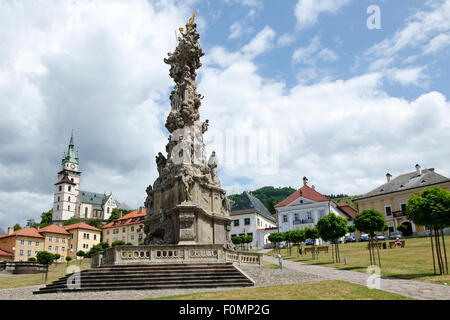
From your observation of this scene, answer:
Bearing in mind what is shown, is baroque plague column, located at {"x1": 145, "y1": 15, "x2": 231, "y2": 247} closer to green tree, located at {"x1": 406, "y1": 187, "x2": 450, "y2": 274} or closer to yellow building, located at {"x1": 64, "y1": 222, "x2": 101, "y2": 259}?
green tree, located at {"x1": 406, "y1": 187, "x2": 450, "y2": 274}

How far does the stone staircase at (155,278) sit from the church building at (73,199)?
140 meters

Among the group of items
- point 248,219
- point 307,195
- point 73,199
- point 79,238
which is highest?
point 73,199

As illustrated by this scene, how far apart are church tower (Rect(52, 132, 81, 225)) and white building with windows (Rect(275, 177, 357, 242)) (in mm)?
109535

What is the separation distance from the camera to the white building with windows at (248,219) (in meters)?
68.3

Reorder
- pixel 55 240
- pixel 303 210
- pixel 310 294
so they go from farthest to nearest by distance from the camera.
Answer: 1. pixel 55 240
2. pixel 303 210
3. pixel 310 294

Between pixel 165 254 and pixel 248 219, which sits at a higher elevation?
pixel 248 219

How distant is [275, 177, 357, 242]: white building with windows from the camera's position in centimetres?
6350

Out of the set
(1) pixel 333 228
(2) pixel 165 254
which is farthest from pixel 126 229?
(2) pixel 165 254

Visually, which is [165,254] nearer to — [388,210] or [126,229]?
[388,210]

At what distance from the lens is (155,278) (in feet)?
53.1

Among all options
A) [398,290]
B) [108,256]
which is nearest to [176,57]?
[108,256]

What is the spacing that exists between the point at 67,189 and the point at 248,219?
356ft
